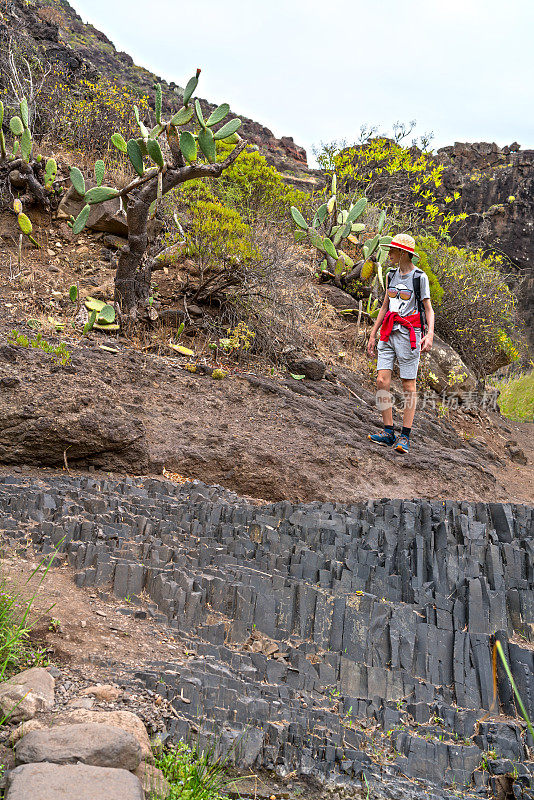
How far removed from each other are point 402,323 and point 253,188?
246 inches

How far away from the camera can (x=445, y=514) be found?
397cm

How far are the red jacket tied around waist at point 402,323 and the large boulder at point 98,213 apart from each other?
392cm

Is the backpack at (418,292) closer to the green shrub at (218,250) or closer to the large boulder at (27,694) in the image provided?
the green shrub at (218,250)

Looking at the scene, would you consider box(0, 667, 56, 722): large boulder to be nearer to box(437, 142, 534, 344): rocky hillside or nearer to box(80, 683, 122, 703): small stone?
box(80, 683, 122, 703): small stone

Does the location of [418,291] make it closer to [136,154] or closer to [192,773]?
[136,154]

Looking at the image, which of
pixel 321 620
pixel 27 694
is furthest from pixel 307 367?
pixel 27 694

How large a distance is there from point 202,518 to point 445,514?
1.65 meters

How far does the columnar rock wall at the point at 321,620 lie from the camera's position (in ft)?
6.61

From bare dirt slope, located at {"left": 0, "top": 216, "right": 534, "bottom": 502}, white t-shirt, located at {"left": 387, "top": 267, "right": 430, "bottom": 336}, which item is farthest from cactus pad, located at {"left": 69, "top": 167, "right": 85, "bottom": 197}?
white t-shirt, located at {"left": 387, "top": 267, "right": 430, "bottom": 336}

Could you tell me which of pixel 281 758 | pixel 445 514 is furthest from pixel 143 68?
pixel 281 758

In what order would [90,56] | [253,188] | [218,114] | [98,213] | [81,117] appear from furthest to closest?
1. [90,56]
2. [253,188]
3. [81,117]
4. [98,213]
5. [218,114]

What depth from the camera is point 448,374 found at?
9.52 meters

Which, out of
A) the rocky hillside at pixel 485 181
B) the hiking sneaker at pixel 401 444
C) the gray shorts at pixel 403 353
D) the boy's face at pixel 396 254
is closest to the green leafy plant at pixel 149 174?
the boy's face at pixel 396 254

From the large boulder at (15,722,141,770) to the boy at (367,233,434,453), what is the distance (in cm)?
411
